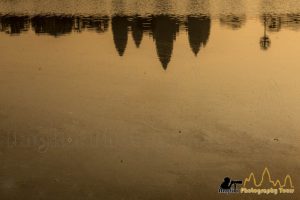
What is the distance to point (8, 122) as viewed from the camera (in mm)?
16047

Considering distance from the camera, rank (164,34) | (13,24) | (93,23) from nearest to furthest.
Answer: (164,34), (93,23), (13,24)

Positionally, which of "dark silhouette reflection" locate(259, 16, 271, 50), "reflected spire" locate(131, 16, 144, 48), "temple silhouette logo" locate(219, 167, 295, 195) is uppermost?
"reflected spire" locate(131, 16, 144, 48)

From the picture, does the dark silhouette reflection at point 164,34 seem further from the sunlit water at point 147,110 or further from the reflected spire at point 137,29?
the reflected spire at point 137,29

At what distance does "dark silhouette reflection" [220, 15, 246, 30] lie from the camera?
34.5 metres

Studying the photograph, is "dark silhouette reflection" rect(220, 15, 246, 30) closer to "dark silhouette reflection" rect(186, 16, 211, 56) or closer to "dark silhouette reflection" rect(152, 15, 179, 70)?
"dark silhouette reflection" rect(186, 16, 211, 56)

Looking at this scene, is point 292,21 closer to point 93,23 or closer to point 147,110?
point 93,23

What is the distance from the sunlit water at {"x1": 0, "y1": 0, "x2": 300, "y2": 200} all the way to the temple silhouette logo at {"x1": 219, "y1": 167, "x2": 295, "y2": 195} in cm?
22

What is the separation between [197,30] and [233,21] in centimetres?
644

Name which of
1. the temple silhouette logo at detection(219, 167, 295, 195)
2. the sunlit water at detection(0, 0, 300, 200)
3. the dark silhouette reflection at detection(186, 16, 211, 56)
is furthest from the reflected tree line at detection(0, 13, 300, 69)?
the temple silhouette logo at detection(219, 167, 295, 195)

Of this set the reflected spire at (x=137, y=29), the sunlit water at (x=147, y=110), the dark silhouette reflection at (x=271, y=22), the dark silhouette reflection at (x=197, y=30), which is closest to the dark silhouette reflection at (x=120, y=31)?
the sunlit water at (x=147, y=110)

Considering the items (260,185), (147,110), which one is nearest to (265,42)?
(147,110)

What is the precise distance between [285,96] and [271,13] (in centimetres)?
2483

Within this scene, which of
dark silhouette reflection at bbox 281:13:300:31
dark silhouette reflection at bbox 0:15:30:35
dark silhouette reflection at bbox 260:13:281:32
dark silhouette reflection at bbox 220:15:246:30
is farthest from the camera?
dark silhouette reflection at bbox 0:15:30:35

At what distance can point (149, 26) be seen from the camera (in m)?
35.1
